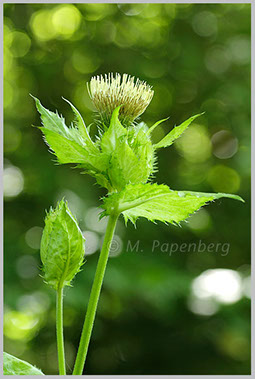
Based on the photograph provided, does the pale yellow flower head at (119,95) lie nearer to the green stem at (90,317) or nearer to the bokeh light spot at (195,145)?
the green stem at (90,317)

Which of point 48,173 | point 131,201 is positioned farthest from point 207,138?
point 131,201

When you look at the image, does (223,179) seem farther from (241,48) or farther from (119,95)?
(119,95)

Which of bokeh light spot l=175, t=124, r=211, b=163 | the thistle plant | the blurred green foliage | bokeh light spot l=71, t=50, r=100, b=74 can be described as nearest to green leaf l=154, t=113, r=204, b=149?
the thistle plant

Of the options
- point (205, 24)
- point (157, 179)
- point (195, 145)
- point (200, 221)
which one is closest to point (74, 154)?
point (157, 179)

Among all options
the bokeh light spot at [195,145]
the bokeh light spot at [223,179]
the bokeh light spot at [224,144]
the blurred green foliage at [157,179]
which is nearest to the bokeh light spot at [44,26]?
the blurred green foliage at [157,179]

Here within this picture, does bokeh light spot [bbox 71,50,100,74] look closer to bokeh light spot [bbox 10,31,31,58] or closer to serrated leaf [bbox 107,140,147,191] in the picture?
bokeh light spot [bbox 10,31,31,58]

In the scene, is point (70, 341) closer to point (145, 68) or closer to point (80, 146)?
point (145, 68)
